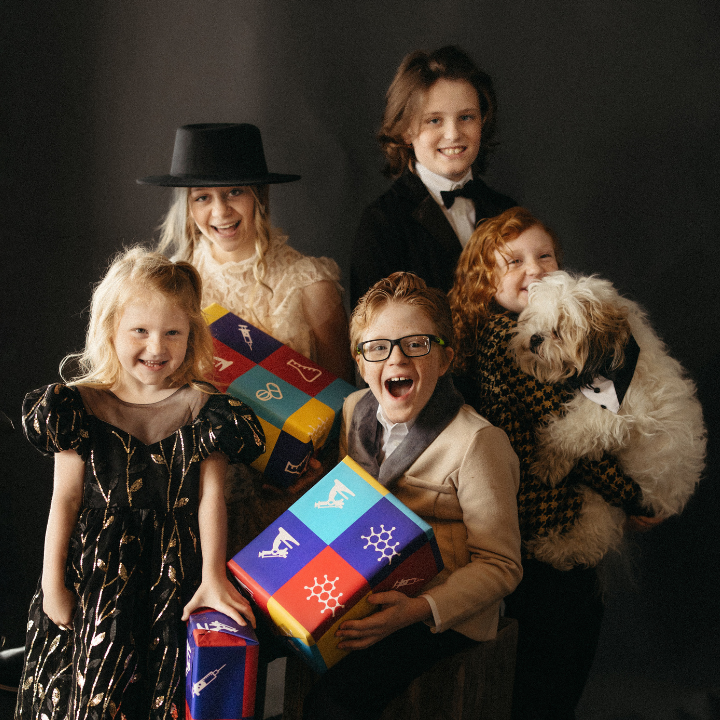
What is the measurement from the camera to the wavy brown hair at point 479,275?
2125 mm

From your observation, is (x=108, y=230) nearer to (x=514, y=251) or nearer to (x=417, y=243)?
(x=417, y=243)

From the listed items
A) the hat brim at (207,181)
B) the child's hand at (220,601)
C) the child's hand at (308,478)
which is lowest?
the child's hand at (220,601)

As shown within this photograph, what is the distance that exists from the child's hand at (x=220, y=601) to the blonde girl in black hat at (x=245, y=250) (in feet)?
1.62

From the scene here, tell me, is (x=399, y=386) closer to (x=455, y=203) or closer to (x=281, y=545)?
(x=281, y=545)

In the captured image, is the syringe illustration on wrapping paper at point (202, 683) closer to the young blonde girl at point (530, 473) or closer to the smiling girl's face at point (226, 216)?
the young blonde girl at point (530, 473)

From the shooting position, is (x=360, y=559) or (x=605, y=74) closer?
(x=360, y=559)

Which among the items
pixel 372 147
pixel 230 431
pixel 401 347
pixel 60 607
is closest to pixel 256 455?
pixel 230 431

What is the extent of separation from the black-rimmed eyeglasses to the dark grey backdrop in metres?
1.18

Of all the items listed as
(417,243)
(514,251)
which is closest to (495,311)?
(514,251)

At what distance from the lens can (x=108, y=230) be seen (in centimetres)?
292

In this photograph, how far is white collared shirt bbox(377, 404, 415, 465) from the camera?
6.48 feet

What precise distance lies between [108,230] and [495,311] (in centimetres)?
158

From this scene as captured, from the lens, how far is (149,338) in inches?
71.3

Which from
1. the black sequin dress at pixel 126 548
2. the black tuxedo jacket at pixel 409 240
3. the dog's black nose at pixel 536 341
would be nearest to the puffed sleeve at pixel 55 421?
the black sequin dress at pixel 126 548
